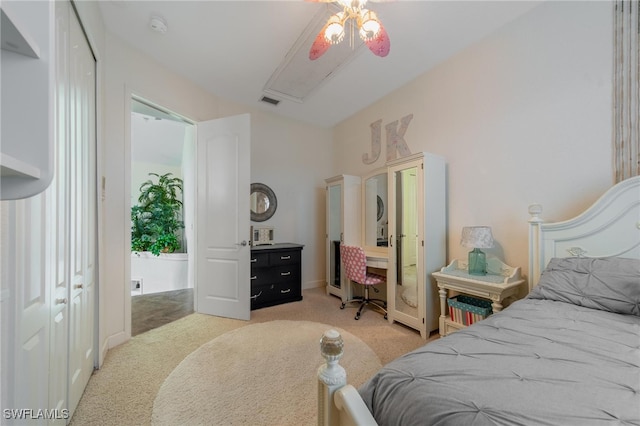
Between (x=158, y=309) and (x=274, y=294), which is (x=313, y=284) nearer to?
(x=274, y=294)

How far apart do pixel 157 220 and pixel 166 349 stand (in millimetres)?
3334

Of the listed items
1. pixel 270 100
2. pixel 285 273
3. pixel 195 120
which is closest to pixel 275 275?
pixel 285 273

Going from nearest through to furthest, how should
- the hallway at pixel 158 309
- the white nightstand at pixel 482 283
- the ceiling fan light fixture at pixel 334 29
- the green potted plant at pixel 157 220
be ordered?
the ceiling fan light fixture at pixel 334 29, the white nightstand at pixel 482 283, the hallway at pixel 158 309, the green potted plant at pixel 157 220

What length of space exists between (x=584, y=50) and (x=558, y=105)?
0.40m

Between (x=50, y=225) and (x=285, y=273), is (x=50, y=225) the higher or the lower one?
the higher one

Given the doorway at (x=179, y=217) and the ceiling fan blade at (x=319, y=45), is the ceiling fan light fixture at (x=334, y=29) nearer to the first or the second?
the ceiling fan blade at (x=319, y=45)

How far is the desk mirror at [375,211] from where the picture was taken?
131 inches

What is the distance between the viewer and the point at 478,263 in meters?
2.36

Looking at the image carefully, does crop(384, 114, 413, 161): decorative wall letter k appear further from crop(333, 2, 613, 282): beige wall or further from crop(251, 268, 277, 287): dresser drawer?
crop(251, 268, 277, 287): dresser drawer

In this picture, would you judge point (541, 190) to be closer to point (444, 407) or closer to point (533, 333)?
point (533, 333)

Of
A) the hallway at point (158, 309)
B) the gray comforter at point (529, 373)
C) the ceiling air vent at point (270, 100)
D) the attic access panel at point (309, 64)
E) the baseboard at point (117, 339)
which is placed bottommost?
the hallway at point (158, 309)

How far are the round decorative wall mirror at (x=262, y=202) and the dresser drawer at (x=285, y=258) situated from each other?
71cm

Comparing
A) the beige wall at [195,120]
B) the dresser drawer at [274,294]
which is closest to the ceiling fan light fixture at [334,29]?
the beige wall at [195,120]

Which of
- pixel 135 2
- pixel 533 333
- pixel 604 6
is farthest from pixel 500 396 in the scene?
pixel 135 2
